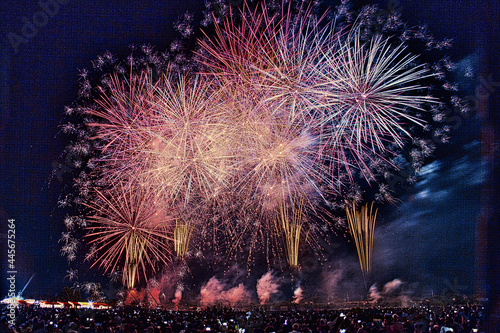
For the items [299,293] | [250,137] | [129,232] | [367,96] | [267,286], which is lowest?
[299,293]

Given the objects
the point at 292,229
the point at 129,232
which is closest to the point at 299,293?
the point at 292,229

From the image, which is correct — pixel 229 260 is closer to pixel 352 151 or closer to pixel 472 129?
pixel 352 151

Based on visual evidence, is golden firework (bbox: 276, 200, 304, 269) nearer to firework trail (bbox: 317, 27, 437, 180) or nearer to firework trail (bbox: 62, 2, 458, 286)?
firework trail (bbox: 62, 2, 458, 286)

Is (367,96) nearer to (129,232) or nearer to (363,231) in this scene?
(363,231)

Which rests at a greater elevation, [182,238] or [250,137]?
[250,137]

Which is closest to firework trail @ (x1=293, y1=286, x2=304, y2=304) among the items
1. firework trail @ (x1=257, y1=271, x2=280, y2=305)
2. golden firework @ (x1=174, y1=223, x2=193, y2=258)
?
firework trail @ (x1=257, y1=271, x2=280, y2=305)

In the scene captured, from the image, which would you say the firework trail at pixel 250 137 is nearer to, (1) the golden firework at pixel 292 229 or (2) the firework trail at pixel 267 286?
(1) the golden firework at pixel 292 229
